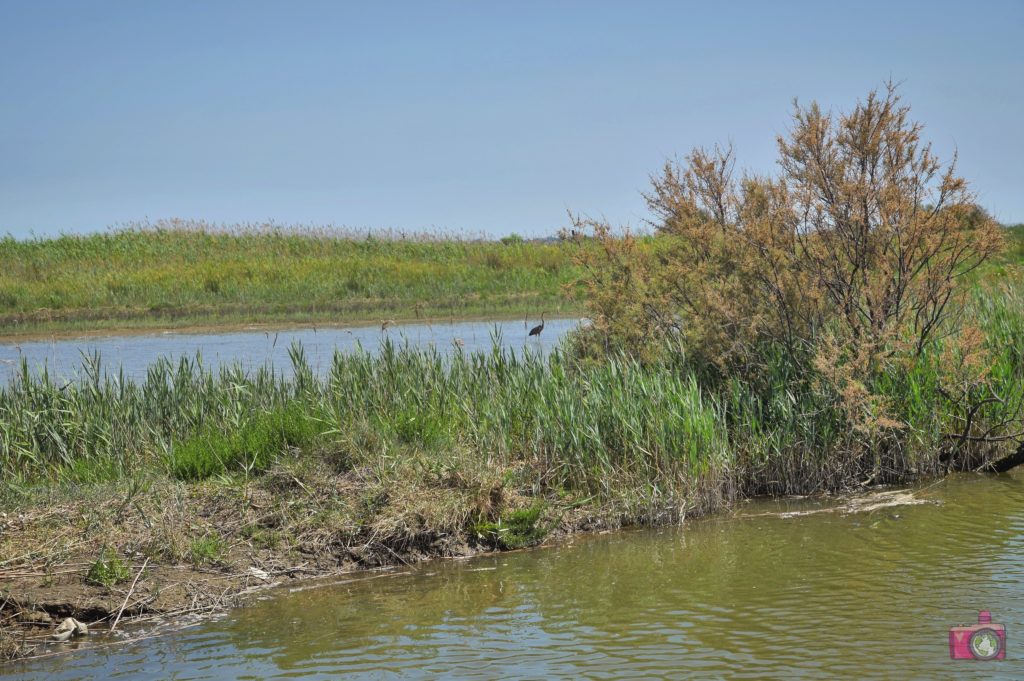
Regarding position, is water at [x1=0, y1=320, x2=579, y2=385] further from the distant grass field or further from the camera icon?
the camera icon

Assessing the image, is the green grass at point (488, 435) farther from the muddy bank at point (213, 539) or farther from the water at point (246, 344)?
the water at point (246, 344)

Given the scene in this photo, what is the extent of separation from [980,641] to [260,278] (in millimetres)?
30478

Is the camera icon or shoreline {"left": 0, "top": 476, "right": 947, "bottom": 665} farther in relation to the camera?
shoreline {"left": 0, "top": 476, "right": 947, "bottom": 665}

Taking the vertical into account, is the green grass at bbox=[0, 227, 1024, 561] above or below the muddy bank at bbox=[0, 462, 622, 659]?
above

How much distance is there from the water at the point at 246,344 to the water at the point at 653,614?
33.5 feet

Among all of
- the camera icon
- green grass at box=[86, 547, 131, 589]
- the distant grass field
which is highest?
the distant grass field

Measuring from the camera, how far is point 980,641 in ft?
19.1

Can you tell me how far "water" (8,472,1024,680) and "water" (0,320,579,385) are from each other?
33.5 ft

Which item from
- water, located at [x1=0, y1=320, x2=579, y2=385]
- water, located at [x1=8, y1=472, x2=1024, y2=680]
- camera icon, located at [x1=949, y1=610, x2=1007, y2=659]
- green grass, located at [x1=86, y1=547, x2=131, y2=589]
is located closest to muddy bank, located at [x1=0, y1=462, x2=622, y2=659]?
green grass, located at [x1=86, y1=547, x2=131, y2=589]

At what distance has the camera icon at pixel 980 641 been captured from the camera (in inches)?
222

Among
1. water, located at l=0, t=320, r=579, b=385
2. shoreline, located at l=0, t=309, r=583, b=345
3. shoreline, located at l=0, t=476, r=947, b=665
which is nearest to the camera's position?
shoreline, located at l=0, t=476, r=947, b=665

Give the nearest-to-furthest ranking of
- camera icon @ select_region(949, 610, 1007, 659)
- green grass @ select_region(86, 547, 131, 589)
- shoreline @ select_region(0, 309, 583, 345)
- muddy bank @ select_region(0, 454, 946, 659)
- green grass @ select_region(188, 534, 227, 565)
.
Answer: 1. camera icon @ select_region(949, 610, 1007, 659)
2. muddy bank @ select_region(0, 454, 946, 659)
3. green grass @ select_region(86, 547, 131, 589)
4. green grass @ select_region(188, 534, 227, 565)
5. shoreline @ select_region(0, 309, 583, 345)

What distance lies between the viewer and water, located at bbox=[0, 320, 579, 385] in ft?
63.1

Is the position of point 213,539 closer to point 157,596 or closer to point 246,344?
point 157,596
